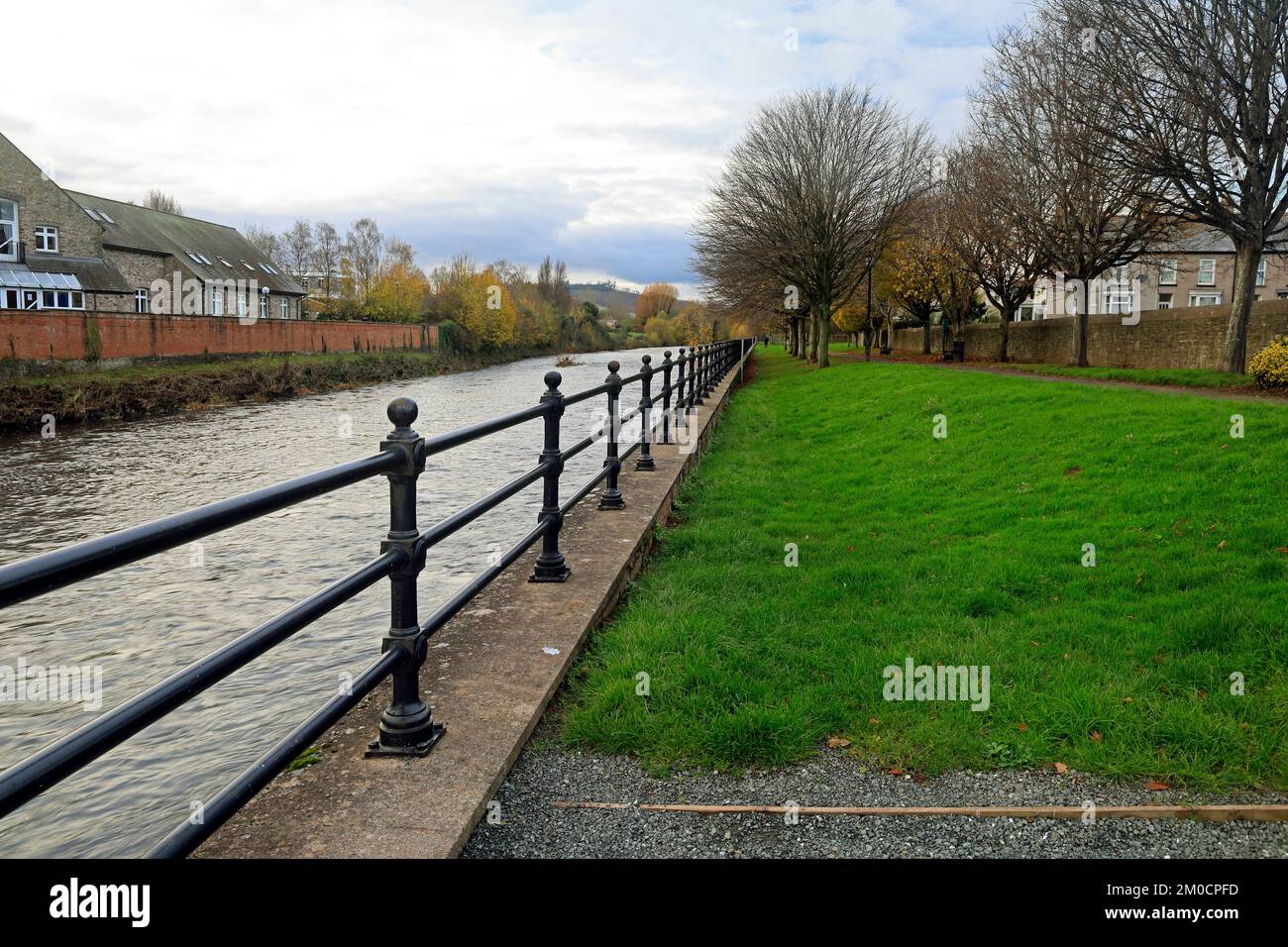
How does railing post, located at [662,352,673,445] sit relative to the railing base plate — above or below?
above

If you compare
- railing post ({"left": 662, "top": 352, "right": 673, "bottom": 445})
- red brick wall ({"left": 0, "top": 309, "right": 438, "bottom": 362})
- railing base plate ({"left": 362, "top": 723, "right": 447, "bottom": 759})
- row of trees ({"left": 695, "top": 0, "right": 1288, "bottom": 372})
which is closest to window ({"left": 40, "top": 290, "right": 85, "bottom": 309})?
red brick wall ({"left": 0, "top": 309, "right": 438, "bottom": 362})

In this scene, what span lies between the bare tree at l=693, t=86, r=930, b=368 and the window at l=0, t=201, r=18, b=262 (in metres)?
30.1

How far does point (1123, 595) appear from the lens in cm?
505

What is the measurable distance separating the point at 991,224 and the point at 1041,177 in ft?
9.57

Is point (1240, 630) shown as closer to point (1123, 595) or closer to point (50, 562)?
point (1123, 595)

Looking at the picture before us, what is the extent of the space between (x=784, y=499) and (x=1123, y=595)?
13.1 ft

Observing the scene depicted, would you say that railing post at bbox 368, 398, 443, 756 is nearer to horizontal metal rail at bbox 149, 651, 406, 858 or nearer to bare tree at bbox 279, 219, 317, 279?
horizontal metal rail at bbox 149, 651, 406, 858

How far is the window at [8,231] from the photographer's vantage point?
1439 inches

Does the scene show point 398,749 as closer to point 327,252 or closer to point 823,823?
point 823,823

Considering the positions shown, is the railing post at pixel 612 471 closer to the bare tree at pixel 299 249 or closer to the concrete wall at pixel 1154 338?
the concrete wall at pixel 1154 338

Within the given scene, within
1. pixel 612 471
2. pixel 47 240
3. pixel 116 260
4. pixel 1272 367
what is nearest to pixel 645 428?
pixel 612 471

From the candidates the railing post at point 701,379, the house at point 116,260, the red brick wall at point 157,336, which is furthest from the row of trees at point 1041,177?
the house at point 116,260

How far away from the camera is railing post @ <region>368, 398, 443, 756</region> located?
276 centimetres

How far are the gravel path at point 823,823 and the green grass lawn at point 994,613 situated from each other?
126 mm
